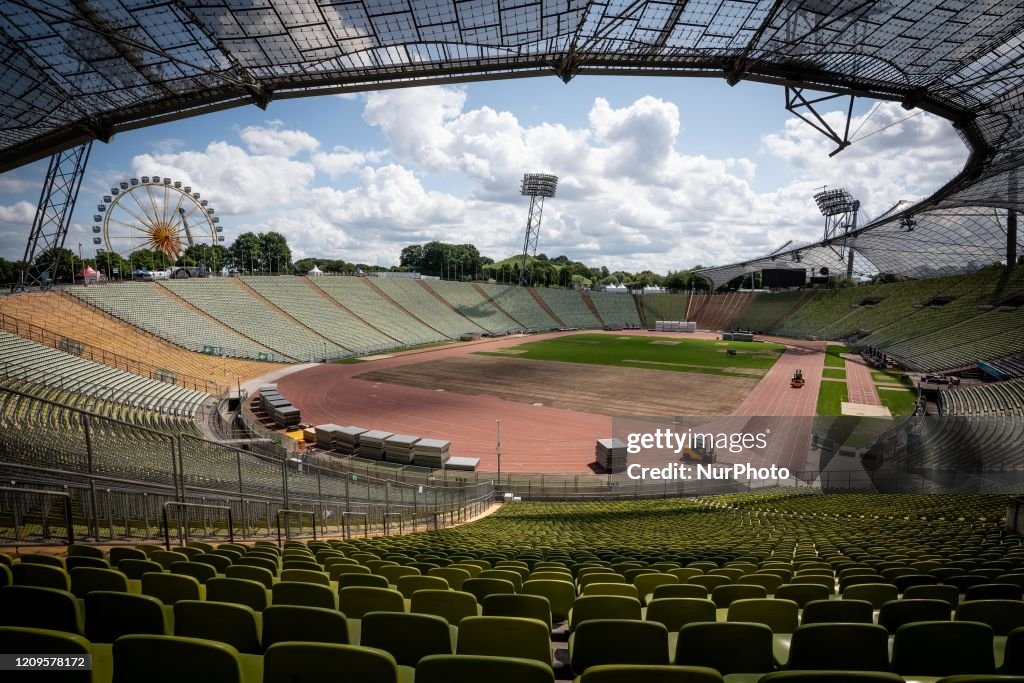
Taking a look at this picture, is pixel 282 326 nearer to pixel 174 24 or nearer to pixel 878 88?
pixel 174 24

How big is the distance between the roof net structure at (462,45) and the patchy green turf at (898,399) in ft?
94.9

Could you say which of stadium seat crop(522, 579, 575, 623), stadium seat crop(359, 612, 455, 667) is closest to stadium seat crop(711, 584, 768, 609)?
stadium seat crop(522, 579, 575, 623)

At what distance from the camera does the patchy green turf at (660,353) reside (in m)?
58.6

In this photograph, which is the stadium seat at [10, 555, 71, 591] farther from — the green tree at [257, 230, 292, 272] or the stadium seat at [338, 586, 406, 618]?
the green tree at [257, 230, 292, 272]

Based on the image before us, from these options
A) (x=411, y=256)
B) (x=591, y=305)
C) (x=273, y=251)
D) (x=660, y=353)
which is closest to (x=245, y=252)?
(x=273, y=251)

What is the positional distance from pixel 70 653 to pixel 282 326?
222 ft

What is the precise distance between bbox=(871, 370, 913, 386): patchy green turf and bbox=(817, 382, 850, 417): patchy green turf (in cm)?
488

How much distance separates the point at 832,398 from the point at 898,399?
5039 mm

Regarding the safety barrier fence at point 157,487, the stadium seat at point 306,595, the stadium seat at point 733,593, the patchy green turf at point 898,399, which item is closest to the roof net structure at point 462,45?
the safety barrier fence at point 157,487

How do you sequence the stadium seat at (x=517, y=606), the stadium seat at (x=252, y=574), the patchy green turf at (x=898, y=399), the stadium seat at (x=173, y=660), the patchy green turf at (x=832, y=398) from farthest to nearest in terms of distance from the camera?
1. the patchy green turf at (x=832, y=398)
2. the patchy green turf at (x=898, y=399)
3. the stadium seat at (x=252, y=574)
4. the stadium seat at (x=517, y=606)
5. the stadium seat at (x=173, y=660)

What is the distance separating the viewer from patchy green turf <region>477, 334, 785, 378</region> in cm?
5856

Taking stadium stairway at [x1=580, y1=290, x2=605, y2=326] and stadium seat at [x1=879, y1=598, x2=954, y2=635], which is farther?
stadium stairway at [x1=580, y1=290, x2=605, y2=326]

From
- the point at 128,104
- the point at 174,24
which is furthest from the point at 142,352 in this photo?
the point at 174,24

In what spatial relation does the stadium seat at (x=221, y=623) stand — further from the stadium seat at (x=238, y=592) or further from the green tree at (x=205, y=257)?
the green tree at (x=205, y=257)
